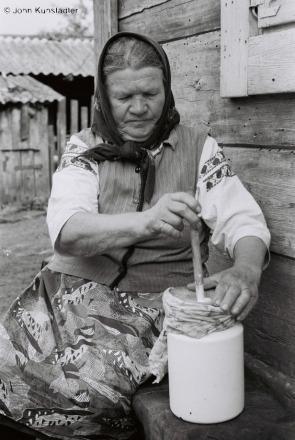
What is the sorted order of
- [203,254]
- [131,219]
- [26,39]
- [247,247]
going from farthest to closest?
1. [26,39]
2. [203,254]
3. [247,247]
4. [131,219]

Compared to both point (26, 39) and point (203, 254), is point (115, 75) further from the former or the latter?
point (26, 39)

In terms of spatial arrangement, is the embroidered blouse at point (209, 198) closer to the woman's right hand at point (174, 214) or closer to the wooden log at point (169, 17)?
the woman's right hand at point (174, 214)

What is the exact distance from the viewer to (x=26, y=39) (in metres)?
13.1

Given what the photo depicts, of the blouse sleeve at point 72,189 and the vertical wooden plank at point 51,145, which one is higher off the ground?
the vertical wooden plank at point 51,145

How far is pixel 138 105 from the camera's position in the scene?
2186mm

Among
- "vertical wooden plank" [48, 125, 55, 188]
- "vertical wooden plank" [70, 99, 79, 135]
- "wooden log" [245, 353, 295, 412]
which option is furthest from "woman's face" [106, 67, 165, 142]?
"vertical wooden plank" [70, 99, 79, 135]

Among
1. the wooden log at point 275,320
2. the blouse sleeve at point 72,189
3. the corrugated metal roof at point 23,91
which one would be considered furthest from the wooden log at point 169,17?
the corrugated metal roof at point 23,91

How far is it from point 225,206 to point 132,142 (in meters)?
0.40

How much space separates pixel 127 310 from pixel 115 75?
0.84 m

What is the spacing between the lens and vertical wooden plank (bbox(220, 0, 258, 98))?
89.7 inches

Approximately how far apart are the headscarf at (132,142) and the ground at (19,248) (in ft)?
9.75

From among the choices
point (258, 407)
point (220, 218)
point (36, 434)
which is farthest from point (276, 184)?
point (36, 434)

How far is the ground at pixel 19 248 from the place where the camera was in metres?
6.04

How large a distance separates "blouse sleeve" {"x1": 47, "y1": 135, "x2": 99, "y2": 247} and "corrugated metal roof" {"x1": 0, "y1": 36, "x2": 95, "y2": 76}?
996cm
